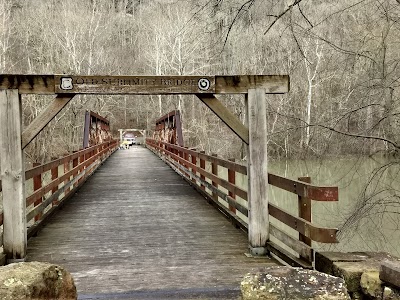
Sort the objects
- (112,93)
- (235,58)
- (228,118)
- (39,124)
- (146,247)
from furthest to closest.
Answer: (235,58) < (146,247) < (228,118) < (112,93) < (39,124)

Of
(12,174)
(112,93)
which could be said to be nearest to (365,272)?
(112,93)

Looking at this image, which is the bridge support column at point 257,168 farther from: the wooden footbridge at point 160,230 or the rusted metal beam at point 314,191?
the rusted metal beam at point 314,191

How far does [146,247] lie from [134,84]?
2.15 metres

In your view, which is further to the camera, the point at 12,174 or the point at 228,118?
the point at 228,118

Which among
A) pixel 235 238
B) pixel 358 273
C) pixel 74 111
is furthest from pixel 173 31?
pixel 358 273

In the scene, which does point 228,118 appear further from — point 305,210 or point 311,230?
point 311,230

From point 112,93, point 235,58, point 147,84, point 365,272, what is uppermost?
point 235,58

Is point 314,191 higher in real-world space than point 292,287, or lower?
higher

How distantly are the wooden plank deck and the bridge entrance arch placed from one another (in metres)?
0.47

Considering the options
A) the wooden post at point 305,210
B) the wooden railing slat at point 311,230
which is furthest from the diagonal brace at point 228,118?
the wooden post at point 305,210

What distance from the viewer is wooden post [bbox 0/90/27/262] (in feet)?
18.4

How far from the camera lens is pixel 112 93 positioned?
5859 mm

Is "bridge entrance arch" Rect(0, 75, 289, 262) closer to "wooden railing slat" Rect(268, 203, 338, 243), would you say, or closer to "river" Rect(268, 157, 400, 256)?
"wooden railing slat" Rect(268, 203, 338, 243)

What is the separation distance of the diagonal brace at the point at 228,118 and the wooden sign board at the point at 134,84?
0.50 feet
